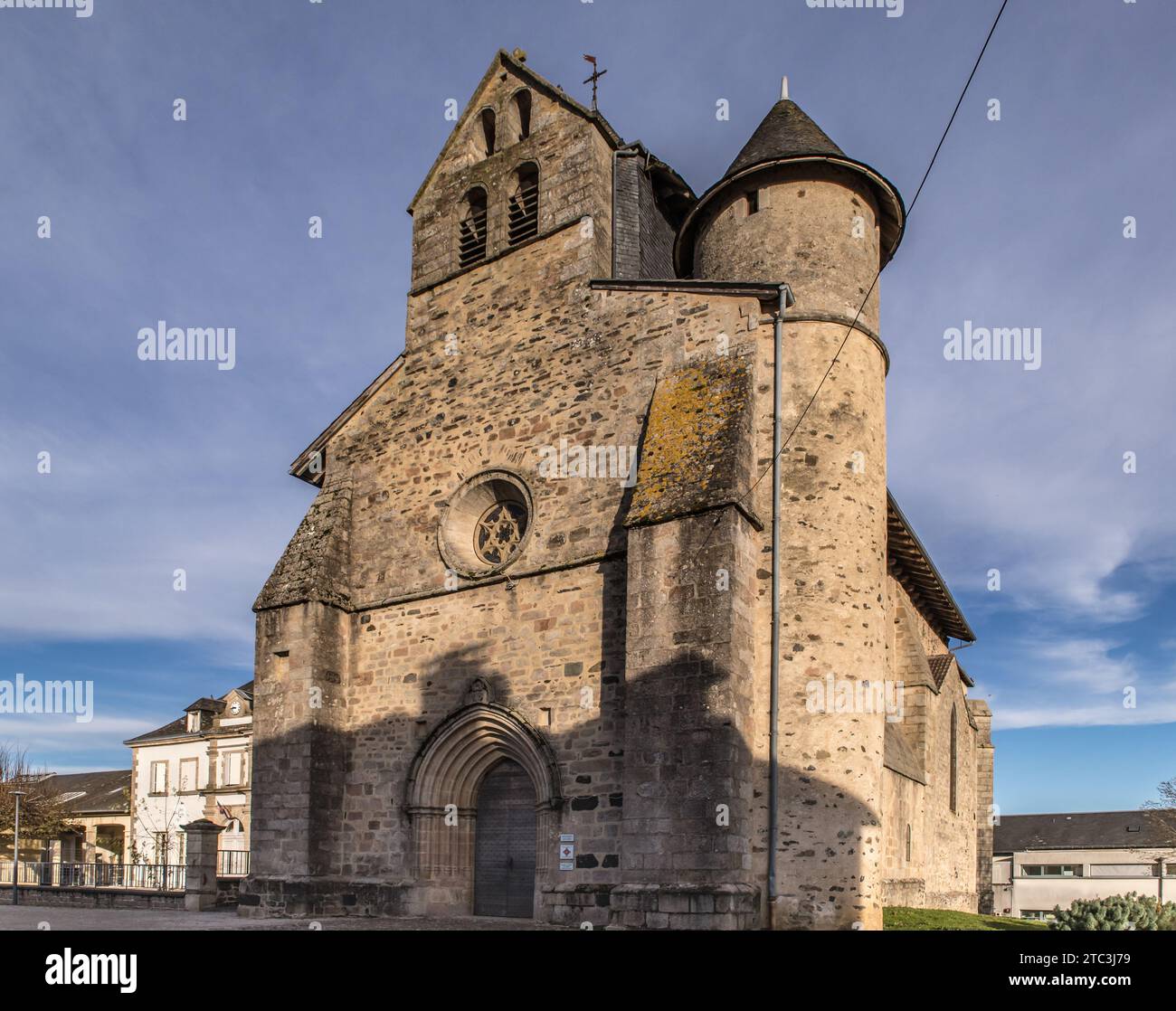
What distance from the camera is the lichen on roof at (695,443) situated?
40.3ft

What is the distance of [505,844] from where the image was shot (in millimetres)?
14758

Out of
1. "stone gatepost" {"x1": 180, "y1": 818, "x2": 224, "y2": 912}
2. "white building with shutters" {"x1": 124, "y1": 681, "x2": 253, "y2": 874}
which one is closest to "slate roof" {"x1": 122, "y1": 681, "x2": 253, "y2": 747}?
"white building with shutters" {"x1": 124, "y1": 681, "x2": 253, "y2": 874}

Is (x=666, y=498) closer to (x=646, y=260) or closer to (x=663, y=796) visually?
(x=663, y=796)

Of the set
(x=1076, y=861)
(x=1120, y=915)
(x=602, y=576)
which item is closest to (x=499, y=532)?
(x=602, y=576)

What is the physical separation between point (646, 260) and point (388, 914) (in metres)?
11.3

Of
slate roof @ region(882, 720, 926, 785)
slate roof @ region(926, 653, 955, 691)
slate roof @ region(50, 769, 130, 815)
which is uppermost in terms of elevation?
slate roof @ region(926, 653, 955, 691)

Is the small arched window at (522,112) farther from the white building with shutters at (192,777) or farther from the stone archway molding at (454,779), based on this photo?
the white building with shutters at (192,777)

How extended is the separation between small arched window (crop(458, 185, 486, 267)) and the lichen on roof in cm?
571

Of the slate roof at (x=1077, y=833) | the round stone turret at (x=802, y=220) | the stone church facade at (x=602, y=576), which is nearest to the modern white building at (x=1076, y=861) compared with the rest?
the slate roof at (x=1077, y=833)

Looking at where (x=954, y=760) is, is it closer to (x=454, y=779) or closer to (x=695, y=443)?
(x=454, y=779)

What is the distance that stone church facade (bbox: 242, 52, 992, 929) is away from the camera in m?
11.9

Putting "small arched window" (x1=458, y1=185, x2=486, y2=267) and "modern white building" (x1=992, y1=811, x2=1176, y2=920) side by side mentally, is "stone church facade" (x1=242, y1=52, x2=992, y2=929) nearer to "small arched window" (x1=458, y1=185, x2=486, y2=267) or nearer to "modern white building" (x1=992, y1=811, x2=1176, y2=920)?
"small arched window" (x1=458, y1=185, x2=486, y2=267)

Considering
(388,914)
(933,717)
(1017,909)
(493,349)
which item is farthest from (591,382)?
(1017,909)

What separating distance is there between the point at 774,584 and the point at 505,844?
223 inches
